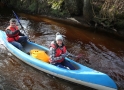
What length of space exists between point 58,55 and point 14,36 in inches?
80.7

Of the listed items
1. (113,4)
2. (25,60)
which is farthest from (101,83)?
(113,4)

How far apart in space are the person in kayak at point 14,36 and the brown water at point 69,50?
510mm

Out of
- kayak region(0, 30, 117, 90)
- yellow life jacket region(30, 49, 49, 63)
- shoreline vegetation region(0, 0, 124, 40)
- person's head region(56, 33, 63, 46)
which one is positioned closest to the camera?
kayak region(0, 30, 117, 90)

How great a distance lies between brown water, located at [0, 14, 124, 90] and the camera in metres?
5.85

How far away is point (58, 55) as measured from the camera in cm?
598

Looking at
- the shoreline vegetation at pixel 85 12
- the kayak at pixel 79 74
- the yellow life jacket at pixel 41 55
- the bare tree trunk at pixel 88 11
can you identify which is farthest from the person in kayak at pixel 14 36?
the bare tree trunk at pixel 88 11

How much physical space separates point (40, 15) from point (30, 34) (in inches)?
144

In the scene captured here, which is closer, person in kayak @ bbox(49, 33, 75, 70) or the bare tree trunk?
person in kayak @ bbox(49, 33, 75, 70)

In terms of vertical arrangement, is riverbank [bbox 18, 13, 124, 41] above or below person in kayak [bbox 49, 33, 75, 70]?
below

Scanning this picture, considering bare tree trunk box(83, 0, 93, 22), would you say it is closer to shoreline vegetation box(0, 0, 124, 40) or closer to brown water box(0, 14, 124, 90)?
shoreline vegetation box(0, 0, 124, 40)

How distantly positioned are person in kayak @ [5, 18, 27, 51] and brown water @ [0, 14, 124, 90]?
51 centimetres

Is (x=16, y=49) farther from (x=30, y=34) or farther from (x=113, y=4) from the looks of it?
(x=113, y=4)

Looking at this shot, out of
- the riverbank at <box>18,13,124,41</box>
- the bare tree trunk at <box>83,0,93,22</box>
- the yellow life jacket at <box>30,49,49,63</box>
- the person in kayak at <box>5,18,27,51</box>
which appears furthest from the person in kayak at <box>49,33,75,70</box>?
the bare tree trunk at <box>83,0,93,22</box>

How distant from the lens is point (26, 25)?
1102 cm
